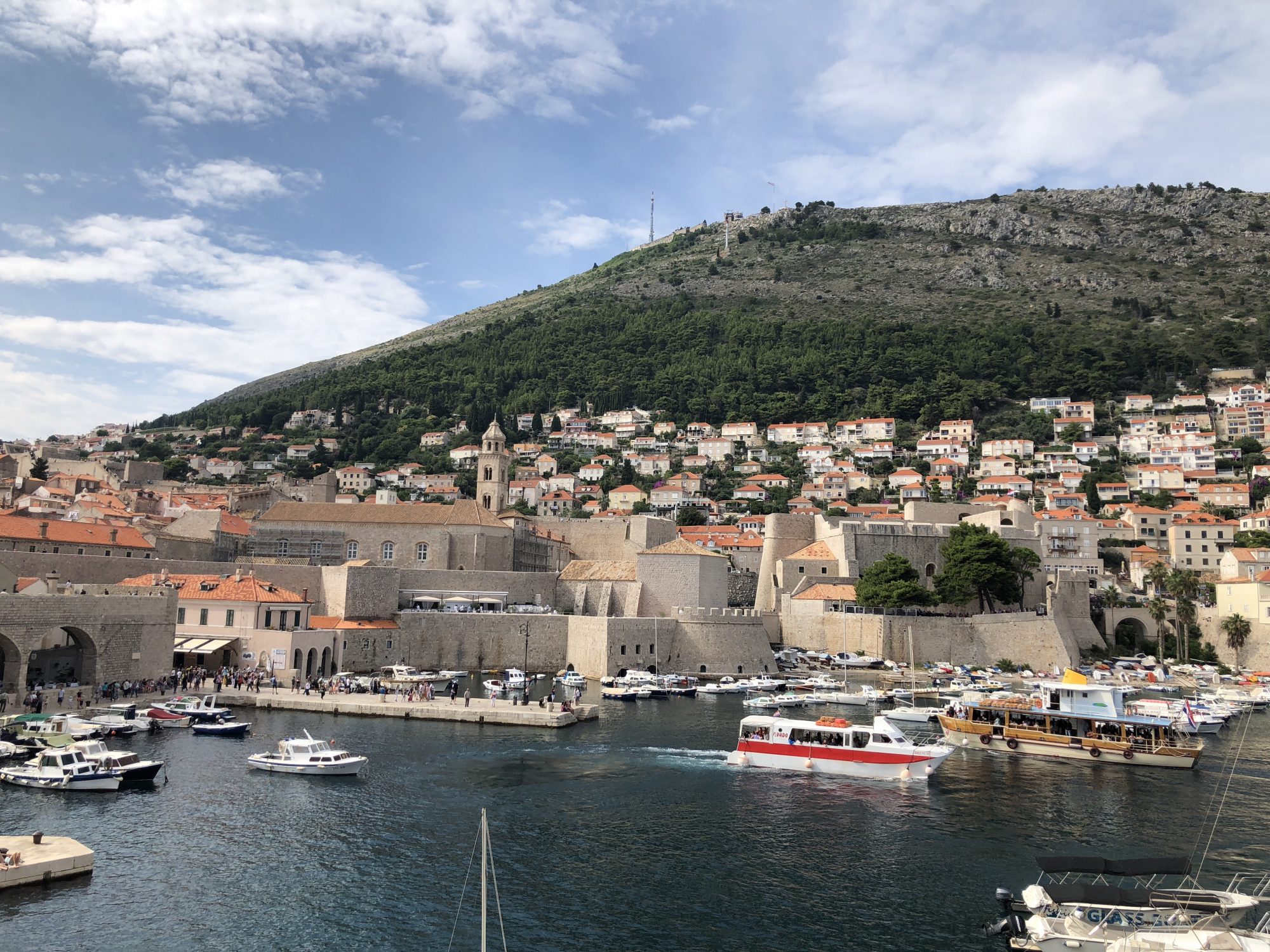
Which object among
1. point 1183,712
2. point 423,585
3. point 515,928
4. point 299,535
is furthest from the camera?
point 299,535

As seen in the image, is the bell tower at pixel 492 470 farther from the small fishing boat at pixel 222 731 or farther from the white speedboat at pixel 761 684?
the small fishing boat at pixel 222 731

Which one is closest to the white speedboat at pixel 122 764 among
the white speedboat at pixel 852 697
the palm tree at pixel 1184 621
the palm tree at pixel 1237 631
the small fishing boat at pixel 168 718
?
the small fishing boat at pixel 168 718

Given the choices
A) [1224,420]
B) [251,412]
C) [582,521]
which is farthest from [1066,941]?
[251,412]

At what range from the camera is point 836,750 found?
26.2m

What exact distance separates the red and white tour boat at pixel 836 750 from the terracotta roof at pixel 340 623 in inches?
774

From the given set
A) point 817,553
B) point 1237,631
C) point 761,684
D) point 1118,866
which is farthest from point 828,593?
point 1118,866

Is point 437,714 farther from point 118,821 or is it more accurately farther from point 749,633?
point 749,633

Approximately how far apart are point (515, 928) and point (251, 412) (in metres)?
124

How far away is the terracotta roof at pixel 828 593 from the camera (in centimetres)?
5084

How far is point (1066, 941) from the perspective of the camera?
13.3 meters

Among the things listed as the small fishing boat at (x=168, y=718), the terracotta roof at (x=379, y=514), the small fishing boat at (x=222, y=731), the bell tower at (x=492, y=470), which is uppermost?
the bell tower at (x=492, y=470)

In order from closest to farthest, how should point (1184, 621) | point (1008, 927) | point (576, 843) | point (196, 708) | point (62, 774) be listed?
point (1008, 927)
point (576, 843)
point (62, 774)
point (196, 708)
point (1184, 621)

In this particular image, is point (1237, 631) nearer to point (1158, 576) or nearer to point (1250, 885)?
point (1158, 576)

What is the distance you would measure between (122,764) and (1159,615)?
52.8m
